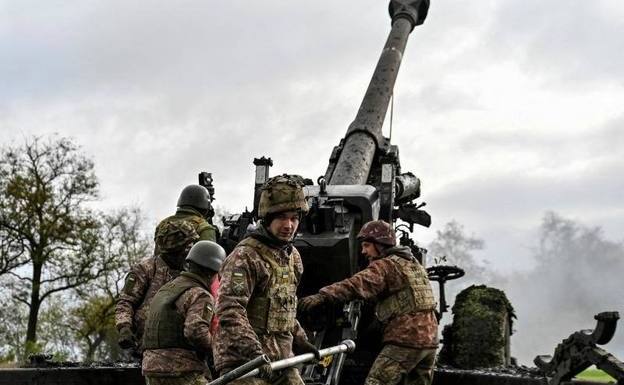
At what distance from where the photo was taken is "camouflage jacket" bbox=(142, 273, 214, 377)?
503 cm

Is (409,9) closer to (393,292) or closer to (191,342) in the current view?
(393,292)

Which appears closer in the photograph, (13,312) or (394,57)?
(394,57)

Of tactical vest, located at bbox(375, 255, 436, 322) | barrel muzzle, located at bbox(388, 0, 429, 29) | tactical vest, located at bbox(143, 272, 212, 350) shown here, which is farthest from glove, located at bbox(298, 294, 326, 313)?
barrel muzzle, located at bbox(388, 0, 429, 29)

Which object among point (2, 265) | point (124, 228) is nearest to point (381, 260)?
point (2, 265)

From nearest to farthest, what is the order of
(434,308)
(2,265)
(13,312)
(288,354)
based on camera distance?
(288,354)
(434,308)
(2,265)
(13,312)

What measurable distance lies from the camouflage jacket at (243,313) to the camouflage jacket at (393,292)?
55.5 inches

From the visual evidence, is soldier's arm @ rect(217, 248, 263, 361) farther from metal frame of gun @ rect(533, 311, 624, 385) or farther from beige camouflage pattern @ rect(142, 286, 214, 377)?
metal frame of gun @ rect(533, 311, 624, 385)

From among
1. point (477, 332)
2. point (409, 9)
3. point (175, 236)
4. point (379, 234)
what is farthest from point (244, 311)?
point (409, 9)

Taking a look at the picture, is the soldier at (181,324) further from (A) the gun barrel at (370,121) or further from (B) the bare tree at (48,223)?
(B) the bare tree at (48,223)

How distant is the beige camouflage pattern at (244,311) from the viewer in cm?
435

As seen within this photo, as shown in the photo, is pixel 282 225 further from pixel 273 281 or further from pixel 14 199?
pixel 14 199

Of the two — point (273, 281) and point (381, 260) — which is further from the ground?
point (381, 260)

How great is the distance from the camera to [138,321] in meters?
6.90

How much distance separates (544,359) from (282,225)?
2.40 metres
